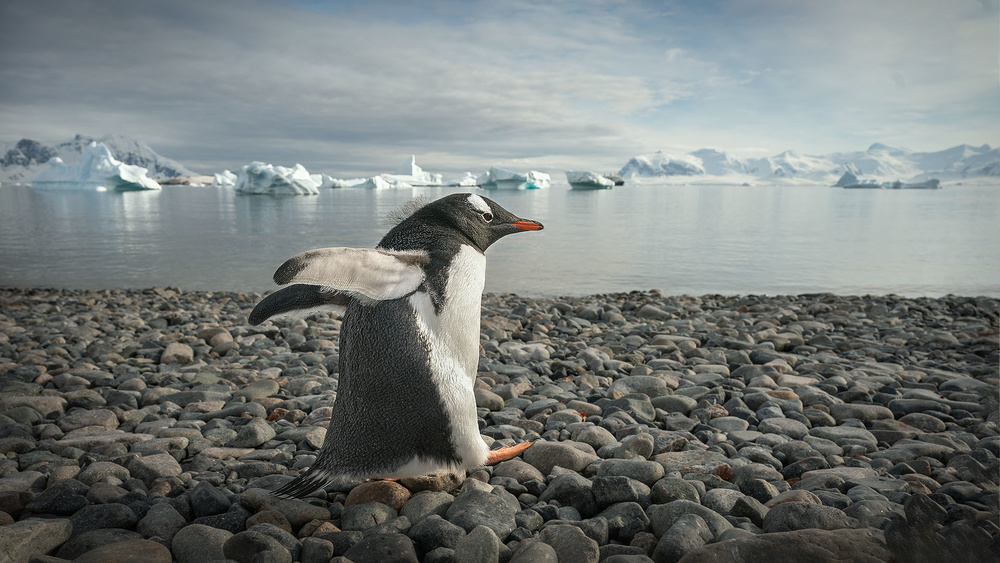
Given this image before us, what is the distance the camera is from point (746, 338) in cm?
520

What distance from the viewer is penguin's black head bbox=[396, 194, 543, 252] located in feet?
8.02

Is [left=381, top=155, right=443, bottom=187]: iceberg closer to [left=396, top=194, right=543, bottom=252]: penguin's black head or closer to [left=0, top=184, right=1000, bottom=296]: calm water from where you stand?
[left=0, top=184, right=1000, bottom=296]: calm water

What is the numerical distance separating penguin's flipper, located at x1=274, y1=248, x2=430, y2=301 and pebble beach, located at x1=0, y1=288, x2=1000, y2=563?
29.8 inches

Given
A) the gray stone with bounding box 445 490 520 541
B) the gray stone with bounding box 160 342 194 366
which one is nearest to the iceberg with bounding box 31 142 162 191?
the gray stone with bounding box 160 342 194 366

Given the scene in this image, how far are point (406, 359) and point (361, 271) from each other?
410mm

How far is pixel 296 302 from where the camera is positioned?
2346 millimetres

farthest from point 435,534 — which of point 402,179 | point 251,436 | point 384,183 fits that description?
point 402,179

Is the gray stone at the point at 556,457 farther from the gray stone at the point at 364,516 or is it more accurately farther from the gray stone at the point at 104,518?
the gray stone at the point at 104,518

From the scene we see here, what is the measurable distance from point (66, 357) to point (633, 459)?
445 cm

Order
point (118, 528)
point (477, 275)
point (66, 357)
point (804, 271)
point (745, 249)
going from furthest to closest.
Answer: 1. point (745, 249)
2. point (804, 271)
3. point (66, 357)
4. point (477, 275)
5. point (118, 528)

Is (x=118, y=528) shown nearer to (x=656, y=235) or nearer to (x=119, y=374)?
(x=119, y=374)

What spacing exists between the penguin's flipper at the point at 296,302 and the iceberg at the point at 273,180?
44.1 m

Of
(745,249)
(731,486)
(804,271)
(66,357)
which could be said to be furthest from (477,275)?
(745,249)

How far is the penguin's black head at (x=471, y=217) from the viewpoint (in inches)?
96.3
